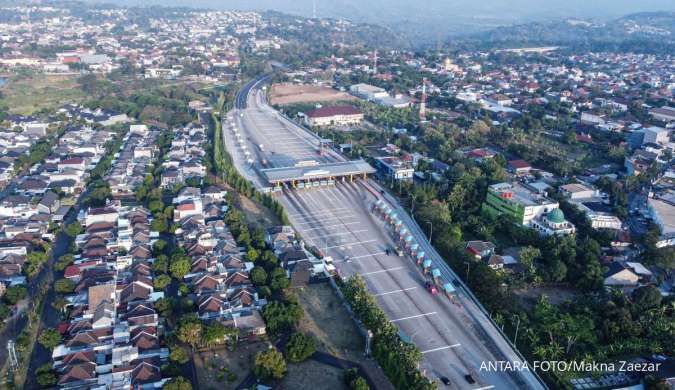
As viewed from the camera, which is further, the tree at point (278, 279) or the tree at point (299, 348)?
the tree at point (278, 279)

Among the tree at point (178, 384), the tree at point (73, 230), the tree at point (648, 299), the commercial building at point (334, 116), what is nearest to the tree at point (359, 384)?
the tree at point (178, 384)

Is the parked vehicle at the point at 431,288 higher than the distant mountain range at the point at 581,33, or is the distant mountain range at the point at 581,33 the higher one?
the distant mountain range at the point at 581,33

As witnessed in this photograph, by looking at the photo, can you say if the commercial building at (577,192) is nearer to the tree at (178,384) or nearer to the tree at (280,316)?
the tree at (280,316)

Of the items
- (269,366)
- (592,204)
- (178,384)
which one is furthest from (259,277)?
(592,204)

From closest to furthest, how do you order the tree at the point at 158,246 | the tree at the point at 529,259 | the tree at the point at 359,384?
the tree at the point at 359,384 → the tree at the point at 529,259 → the tree at the point at 158,246

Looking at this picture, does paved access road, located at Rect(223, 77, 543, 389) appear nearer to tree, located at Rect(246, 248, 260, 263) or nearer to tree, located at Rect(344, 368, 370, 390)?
tree, located at Rect(344, 368, 370, 390)

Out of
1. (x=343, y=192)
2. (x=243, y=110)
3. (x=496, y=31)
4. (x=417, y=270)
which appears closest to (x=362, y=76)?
(x=243, y=110)

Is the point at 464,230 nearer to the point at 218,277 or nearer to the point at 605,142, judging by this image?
the point at 218,277
